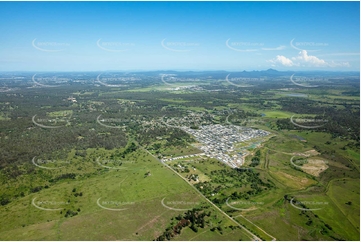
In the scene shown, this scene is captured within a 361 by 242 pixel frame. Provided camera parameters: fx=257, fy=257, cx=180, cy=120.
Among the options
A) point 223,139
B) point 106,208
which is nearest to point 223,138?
point 223,139

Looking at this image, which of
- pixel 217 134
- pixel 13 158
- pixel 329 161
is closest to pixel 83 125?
pixel 13 158

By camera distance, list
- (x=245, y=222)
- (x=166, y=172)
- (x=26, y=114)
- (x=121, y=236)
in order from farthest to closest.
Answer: (x=26, y=114) → (x=166, y=172) → (x=245, y=222) → (x=121, y=236)

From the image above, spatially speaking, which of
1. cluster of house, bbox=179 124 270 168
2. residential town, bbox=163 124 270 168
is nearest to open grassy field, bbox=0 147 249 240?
residential town, bbox=163 124 270 168

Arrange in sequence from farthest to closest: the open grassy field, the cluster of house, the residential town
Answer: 1. the cluster of house
2. the residential town
3. the open grassy field

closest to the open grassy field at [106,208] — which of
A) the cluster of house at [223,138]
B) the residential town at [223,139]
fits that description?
the residential town at [223,139]

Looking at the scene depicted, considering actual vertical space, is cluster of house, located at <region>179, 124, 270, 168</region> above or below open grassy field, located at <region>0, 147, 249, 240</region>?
above

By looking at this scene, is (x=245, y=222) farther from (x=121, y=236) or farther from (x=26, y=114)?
(x=26, y=114)

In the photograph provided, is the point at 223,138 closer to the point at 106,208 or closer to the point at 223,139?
the point at 223,139

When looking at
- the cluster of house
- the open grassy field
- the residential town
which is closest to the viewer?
the open grassy field

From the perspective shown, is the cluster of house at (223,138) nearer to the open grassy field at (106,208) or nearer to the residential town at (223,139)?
the residential town at (223,139)

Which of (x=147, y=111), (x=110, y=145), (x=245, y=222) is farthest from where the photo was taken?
(x=147, y=111)

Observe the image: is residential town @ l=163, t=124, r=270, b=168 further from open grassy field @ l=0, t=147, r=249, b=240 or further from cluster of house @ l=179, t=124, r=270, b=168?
open grassy field @ l=0, t=147, r=249, b=240
